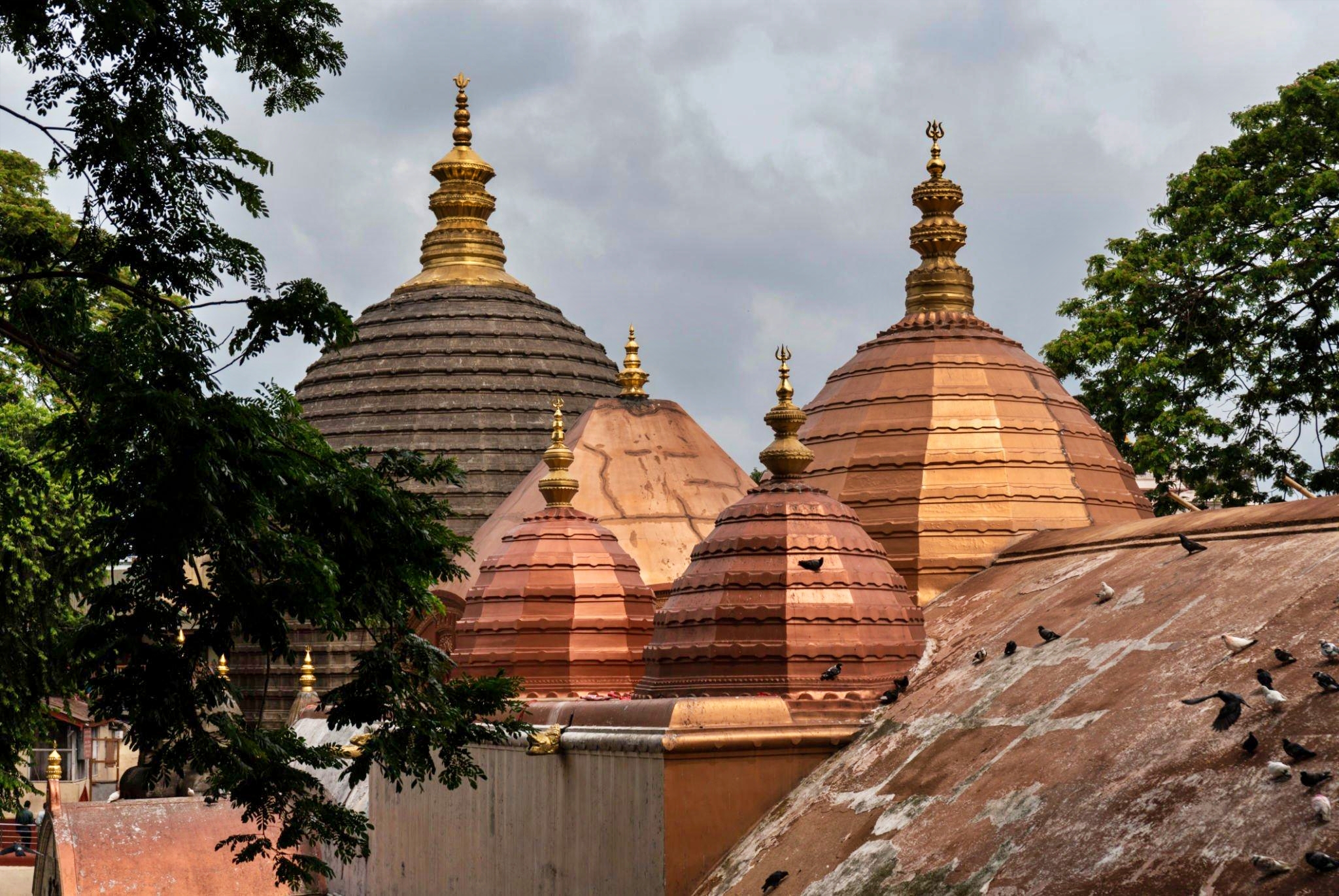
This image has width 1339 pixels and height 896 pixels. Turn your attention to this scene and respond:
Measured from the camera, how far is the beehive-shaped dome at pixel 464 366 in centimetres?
2627

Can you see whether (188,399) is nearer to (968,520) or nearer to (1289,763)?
(1289,763)

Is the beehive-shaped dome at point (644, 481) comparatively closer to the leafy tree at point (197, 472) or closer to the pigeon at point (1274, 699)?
the leafy tree at point (197, 472)

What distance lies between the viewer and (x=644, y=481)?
65.2 feet

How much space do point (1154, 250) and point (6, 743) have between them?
575 inches

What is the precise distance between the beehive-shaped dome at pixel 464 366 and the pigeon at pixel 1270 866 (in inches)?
715

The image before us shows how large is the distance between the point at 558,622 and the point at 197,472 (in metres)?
7.95

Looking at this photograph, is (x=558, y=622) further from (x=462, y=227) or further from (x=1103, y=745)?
(x=462, y=227)

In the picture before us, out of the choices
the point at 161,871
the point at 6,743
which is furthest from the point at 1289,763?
the point at 161,871

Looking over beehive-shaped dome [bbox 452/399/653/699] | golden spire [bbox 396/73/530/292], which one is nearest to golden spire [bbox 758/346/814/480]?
beehive-shaped dome [bbox 452/399/653/699]

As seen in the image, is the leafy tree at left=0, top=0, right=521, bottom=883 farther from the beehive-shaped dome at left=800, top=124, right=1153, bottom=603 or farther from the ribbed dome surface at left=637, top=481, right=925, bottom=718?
the beehive-shaped dome at left=800, top=124, right=1153, bottom=603

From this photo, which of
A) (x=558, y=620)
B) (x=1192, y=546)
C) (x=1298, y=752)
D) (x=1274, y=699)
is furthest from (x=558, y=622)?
(x=1298, y=752)

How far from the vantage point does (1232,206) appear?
20.6 m

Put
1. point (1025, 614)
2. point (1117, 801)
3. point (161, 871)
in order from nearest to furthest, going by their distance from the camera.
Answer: point (1117, 801) → point (1025, 614) → point (161, 871)

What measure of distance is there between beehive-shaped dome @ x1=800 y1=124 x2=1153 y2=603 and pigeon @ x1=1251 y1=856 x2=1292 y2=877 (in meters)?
7.40
